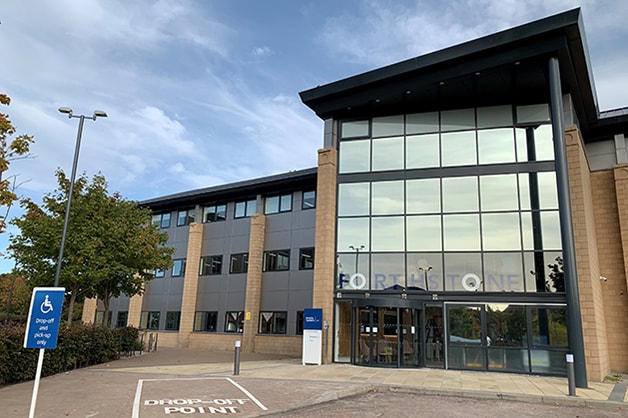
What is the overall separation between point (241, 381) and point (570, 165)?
1316cm

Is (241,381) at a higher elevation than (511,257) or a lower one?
lower

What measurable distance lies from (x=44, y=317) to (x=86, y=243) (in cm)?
1208

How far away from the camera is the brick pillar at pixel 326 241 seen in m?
18.9

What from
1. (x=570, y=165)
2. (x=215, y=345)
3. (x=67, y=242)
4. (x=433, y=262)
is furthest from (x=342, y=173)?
(x=215, y=345)

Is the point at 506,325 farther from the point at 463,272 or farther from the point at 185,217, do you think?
the point at 185,217

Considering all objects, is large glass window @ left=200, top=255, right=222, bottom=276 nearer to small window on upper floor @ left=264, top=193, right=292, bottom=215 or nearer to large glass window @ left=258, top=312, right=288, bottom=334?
small window on upper floor @ left=264, top=193, right=292, bottom=215

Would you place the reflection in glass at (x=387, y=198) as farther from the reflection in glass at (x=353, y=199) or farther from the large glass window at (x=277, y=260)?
the large glass window at (x=277, y=260)

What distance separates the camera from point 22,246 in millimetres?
19656

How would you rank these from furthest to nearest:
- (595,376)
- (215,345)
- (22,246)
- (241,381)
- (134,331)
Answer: (215,345), (134,331), (22,246), (595,376), (241,381)

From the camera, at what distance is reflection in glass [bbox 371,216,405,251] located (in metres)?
18.8

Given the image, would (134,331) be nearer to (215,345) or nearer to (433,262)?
(215,345)

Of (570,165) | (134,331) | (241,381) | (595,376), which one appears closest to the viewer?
(241,381)

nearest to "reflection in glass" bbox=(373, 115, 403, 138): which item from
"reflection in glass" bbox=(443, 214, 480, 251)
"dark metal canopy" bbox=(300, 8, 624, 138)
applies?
"dark metal canopy" bbox=(300, 8, 624, 138)

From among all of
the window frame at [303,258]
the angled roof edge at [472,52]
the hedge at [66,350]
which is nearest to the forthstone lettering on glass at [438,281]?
the window frame at [303,258]
